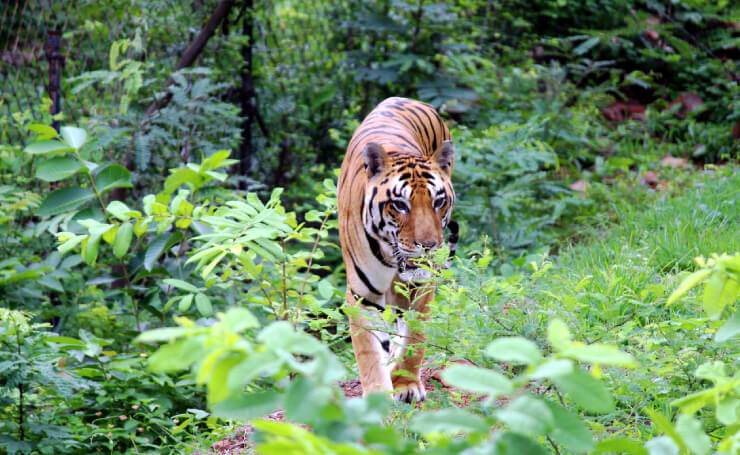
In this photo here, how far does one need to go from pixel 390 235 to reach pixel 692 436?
200 centimetres

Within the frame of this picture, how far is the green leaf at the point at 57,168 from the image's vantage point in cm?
344

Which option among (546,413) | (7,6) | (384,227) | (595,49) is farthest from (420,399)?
(595,49)

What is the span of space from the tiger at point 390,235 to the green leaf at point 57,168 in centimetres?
136

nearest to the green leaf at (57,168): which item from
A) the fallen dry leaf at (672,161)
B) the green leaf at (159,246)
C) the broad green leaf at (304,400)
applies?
the green leaf at (159,246)

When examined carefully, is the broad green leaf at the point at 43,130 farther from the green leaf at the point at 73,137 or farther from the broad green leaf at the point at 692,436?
the broad green leaf at the point at 692,436

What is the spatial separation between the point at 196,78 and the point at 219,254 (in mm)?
3584

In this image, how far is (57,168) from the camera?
3479 millimetres

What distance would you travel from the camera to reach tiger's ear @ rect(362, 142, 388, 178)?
3152mm

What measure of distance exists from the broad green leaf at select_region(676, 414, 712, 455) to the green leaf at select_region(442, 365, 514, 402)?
15.5 inches

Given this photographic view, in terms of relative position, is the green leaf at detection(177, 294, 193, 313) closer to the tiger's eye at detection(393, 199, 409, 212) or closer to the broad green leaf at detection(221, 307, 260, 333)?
the tiger's eye at detection(393, 199, 409, 212)

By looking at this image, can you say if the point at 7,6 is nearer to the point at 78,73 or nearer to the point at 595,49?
the point at 78,73

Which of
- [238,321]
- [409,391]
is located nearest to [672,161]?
[409,391]

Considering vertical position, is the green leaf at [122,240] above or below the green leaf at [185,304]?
above

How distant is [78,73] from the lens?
578cm
